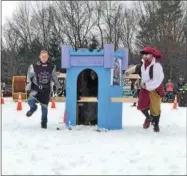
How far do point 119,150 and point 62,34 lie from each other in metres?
46.4

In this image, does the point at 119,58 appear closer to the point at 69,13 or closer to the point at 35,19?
the point at 69,13

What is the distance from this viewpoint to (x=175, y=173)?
16.2ft

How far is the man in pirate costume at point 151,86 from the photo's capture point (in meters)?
8.45

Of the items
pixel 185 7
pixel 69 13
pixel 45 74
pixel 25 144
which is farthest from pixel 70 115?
pixel 69 13

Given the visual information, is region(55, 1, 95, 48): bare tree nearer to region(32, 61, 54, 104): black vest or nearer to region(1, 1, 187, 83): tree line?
region(1, 1, 187, 83): tree line

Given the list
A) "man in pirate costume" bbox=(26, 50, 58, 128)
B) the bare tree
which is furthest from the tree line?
"man in pirate costume" bbox=(26, 50, 58, 128)

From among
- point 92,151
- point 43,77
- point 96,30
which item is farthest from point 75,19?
point 92,151

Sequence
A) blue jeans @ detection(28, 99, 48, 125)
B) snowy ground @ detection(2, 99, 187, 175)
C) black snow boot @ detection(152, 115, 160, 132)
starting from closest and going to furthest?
snowy ground @ detection(2, 99, 187, 175)
black snow boot @ detection(152, 115, 160, 132)
blue jeans @ detection(28, 99, 48, 125)

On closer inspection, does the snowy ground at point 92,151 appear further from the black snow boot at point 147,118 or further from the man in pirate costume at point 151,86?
the man in pirate costume at point 151,86

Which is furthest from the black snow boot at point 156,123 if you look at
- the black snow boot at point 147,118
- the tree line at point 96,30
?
the tree line at point 96,30

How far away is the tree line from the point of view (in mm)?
39531

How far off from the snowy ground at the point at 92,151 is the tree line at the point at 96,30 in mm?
28380

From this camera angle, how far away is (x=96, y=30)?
49.5 meters

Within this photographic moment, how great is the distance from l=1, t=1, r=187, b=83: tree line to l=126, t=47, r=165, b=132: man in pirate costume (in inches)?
1069
